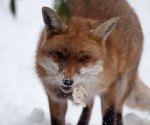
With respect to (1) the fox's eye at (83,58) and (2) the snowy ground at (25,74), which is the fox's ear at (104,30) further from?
(2) the snowy ground at (25,74)

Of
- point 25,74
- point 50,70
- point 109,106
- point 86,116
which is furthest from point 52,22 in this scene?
point 25,74

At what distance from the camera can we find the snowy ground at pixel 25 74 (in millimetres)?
6496

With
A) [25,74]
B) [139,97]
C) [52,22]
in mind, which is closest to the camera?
[52,22]

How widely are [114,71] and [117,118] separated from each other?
1.03m

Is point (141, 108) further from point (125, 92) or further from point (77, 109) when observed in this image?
point (77, 109)

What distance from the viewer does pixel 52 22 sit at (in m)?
5.03

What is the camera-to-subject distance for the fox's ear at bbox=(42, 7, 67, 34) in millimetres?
4855

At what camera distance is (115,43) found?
18.2 ft

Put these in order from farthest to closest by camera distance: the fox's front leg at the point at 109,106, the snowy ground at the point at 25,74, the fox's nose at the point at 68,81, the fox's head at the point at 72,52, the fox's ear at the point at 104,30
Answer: the snowy ground at the point at 25,74 → the fox's front leg at the point at 109,106 → the fox's ear at the point at 104,30 → the fox's head at the point at 72,52 → the fox's nose at the point at 68,81

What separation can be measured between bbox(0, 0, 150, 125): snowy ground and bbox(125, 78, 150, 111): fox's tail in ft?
0.51

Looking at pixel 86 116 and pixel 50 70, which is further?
pixel 86 116

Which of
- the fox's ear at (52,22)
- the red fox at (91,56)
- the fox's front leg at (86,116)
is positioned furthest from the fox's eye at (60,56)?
the fox's front leg at (86,116)

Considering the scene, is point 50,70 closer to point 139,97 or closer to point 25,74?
point 139,97

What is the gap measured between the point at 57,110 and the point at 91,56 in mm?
1015
